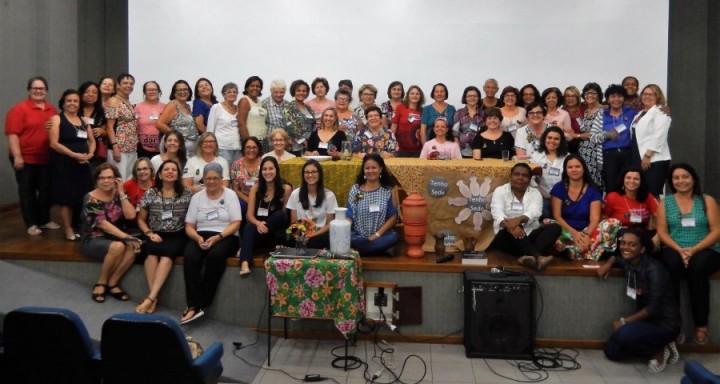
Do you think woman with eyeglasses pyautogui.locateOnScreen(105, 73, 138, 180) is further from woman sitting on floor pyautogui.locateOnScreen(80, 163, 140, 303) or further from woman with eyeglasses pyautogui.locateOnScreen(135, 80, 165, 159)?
woman sitting on floor pyautogui.locateOnScreen(80, 163, 140, 303)

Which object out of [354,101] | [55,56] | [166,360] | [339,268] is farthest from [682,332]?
[55,56]

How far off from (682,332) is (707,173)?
141 inches

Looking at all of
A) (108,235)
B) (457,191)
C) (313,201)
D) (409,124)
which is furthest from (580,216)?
(108,235)

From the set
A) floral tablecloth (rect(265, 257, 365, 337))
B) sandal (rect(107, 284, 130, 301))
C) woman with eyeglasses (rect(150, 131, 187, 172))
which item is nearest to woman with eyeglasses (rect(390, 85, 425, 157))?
woman with eyeglasses (rect(150, 131, 187, 172))

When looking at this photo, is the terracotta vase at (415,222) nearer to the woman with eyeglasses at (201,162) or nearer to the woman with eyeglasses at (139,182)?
the woman with eyeglasses at (201,162)

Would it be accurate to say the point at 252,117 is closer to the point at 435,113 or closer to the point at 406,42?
the point at 435,113

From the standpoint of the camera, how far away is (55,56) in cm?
743

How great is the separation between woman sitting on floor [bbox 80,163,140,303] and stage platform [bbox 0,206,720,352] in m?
0.11

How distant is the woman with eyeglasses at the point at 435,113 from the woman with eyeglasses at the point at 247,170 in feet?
5.42

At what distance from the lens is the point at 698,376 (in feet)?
8.94

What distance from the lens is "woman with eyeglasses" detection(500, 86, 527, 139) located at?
5.93 m

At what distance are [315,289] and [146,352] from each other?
1499 millimetres

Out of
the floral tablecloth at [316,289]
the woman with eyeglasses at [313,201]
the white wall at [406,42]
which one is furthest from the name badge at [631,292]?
the white wall at [406,42]

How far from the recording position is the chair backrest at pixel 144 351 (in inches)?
110
